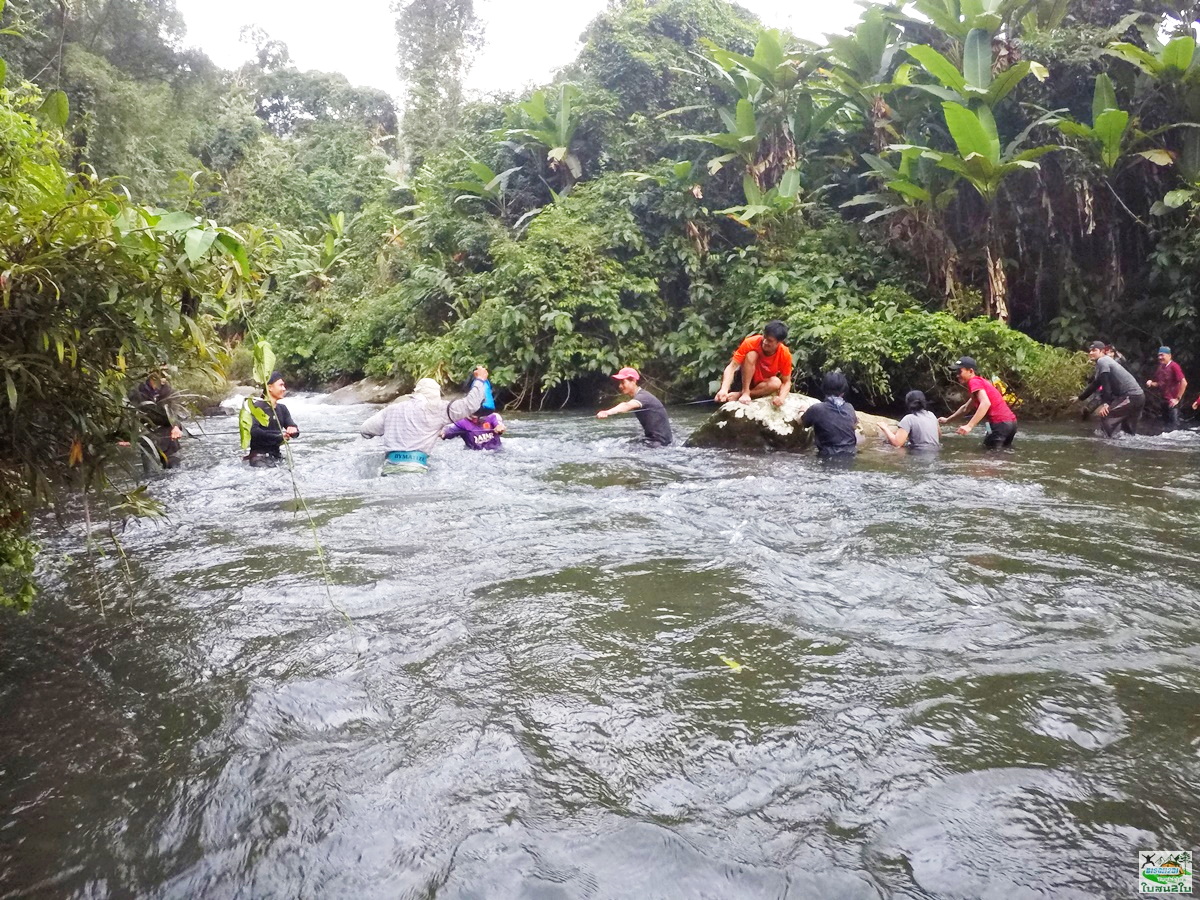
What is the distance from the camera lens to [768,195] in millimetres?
15180

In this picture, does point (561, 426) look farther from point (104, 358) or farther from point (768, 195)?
point (104, 358)

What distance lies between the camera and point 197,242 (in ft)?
7.97

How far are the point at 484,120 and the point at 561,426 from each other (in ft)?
41.0

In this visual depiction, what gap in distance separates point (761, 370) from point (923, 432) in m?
2.06

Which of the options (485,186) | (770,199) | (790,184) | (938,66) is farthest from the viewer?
(485,186)

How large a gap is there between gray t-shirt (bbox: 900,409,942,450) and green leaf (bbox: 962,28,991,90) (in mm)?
6609

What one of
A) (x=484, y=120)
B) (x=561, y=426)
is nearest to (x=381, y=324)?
(x=484, y=120)

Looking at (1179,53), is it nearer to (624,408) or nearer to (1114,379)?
(1114,379)

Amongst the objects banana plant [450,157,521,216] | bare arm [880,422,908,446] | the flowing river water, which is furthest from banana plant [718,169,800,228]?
the flowing river water

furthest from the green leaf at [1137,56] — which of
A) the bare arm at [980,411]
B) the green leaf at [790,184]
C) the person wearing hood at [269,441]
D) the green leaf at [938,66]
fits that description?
the person wearing hood at [269,441]

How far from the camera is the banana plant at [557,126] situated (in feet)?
60.3

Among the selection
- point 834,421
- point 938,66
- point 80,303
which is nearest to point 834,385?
point 834,421

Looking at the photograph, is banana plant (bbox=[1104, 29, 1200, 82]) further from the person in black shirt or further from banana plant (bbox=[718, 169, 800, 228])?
the person in black shirt

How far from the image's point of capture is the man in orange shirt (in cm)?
991
